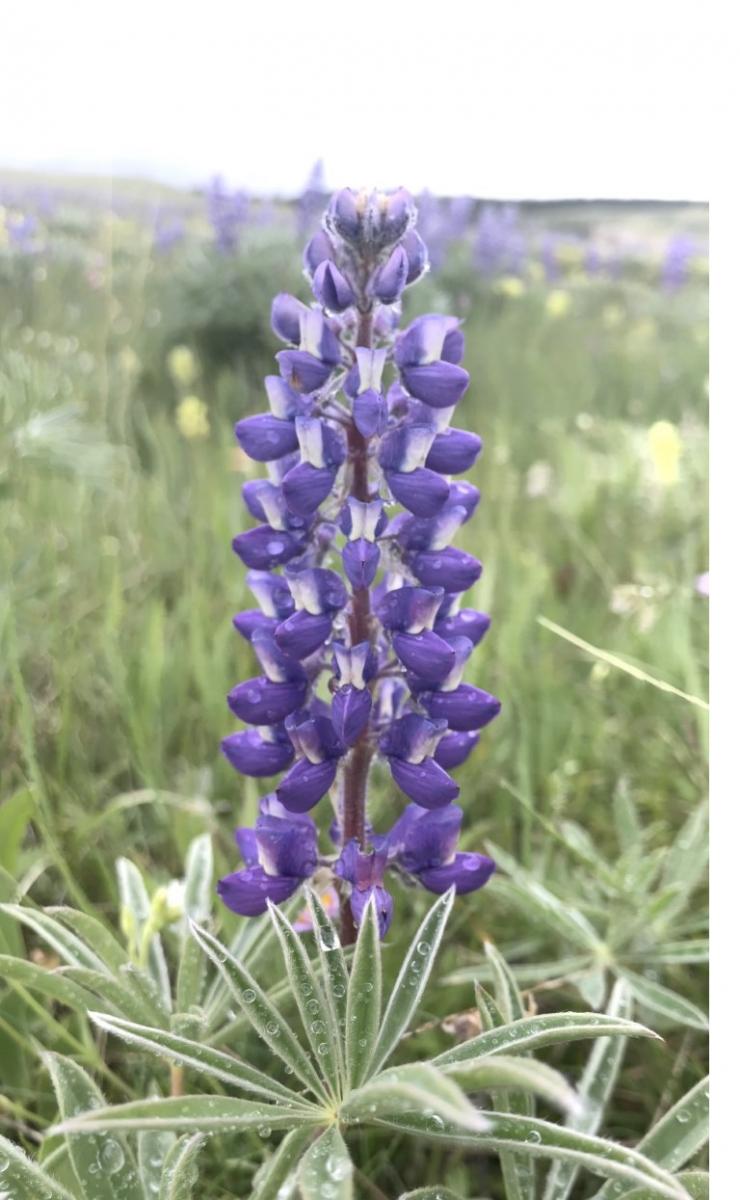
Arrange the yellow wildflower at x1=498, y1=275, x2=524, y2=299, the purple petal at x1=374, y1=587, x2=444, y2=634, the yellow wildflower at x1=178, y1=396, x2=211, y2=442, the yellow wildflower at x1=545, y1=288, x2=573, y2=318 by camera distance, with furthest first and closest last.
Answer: the yellow wildflower at x1=545, y1=288, x2=573, y2=318
the yellow wildflower at x1=498, y1=275, x2=524, y2=299
the yellow wildflower at x1=178, y1=396, x2=211, y2=442
the purple petal at x1=374, y1=587, x2=444, y2=634

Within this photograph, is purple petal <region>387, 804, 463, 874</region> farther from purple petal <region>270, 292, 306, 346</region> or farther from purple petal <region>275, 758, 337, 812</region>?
purple petal <region>270, 292, 306, 346</region>

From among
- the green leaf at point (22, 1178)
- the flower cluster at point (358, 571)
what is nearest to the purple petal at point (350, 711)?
the flower cluster at point (358, 571)

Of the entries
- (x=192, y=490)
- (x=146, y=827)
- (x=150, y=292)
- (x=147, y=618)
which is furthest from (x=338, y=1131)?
(x=150, y=292)

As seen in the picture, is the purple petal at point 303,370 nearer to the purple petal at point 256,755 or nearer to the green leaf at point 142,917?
the purple petal at point 256,755

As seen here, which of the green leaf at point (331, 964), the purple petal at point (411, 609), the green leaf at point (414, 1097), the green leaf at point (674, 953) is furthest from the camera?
the green leaf at point (674, 953)

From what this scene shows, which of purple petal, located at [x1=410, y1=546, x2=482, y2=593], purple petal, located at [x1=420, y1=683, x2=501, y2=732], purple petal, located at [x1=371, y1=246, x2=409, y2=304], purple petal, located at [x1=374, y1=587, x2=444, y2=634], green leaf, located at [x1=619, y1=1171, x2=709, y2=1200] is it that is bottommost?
green leaf, located at [x1=619, y1=1171, x2=709, y2=1200]

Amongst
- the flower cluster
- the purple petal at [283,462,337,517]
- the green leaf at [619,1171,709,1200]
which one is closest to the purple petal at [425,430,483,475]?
the flower cluster
